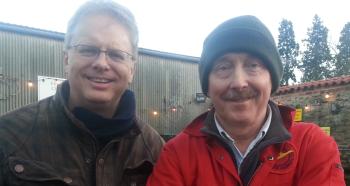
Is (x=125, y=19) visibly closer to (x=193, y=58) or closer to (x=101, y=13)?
(x=101, y=13)

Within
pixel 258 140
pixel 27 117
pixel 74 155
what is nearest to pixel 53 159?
pixel 74 155

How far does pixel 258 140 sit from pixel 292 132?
182 millimetres

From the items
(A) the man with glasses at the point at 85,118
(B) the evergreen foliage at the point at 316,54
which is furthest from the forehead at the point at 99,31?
(B) the evergreen foliage at the point at 316,54

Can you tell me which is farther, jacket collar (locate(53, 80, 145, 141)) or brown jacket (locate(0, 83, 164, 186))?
jacket collar (locate(53, 80, 145, 141))

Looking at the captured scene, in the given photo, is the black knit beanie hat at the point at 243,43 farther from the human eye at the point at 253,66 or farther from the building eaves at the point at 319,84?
the building eaves at the point at 319,84

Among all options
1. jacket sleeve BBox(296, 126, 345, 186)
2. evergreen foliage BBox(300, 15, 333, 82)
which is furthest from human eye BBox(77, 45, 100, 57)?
evergreen foliage BBox(300, 15, 333, 82)

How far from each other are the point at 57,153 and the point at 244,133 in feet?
3.33

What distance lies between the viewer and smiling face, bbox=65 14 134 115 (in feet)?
6.95

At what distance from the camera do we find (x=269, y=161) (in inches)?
76.6

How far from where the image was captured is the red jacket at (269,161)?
185 cm

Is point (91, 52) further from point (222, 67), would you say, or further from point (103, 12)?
point (222, 67)

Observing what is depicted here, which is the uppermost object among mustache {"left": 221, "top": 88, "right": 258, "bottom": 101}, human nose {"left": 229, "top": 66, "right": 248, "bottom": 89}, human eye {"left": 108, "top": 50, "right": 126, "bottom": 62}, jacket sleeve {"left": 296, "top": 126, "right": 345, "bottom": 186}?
human eye {"left": 108, "top": 50, "right": 126, "bottom": 62}

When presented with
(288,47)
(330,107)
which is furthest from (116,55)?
(288,47)

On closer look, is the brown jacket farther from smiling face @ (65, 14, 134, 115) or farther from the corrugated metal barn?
the corrugated metal barn
